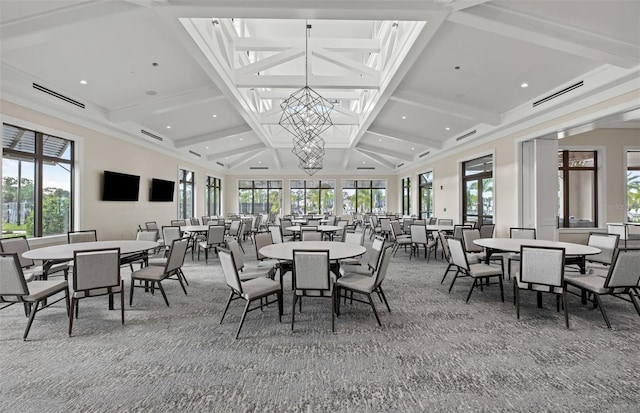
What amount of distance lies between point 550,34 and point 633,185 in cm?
706

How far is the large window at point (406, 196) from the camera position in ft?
51.5

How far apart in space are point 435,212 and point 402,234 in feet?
14.3

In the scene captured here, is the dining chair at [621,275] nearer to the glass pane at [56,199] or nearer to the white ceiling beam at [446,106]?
the white ceiling beam at [446,106]

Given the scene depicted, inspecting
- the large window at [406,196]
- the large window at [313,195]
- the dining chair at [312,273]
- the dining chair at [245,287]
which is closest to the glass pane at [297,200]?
the large window at [313,195]

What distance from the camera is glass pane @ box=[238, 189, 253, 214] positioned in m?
17.3

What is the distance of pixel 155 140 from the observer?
29.9ft

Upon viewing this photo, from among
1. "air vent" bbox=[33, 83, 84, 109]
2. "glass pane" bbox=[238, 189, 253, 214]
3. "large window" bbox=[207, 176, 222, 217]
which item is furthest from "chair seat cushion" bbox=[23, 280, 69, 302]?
"glass pane" bbox=[238, 189, 253, 214]

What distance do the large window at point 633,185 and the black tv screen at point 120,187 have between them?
13033 mm

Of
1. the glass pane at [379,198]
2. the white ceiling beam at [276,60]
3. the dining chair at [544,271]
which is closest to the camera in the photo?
the dining chair at [544,271]

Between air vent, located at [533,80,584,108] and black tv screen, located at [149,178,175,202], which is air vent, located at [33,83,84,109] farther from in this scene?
air vent, located at [533,80,584,108]

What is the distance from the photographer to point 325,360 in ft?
8.43

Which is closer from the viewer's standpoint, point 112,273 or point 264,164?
point 112,273

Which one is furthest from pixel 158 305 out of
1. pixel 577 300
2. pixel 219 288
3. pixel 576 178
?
pixel 576 178

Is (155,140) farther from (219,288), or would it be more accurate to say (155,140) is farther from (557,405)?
(557,405)
